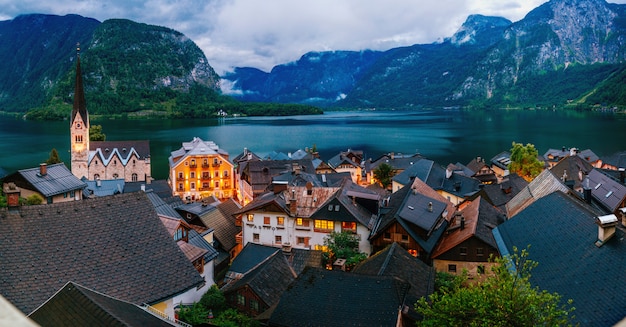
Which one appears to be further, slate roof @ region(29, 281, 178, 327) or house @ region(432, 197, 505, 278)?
house @ region(432, 197, 505, 278)

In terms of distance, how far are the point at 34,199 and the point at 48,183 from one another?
409 centimetres

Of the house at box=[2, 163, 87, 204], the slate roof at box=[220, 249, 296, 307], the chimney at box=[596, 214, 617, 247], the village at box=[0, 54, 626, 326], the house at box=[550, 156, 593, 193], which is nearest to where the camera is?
the village at box=[0, 54, 626, 326]

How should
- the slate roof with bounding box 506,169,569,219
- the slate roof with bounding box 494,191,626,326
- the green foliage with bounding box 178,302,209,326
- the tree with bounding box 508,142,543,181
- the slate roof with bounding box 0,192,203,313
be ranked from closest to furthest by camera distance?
the slate roof with bounding box 0,192,203,313 < the slate roof with bounding box 494,191,626,326 < the green foliage with bounding box 178,302,209,326 < the slate roof with bounding box 506,169,569,219 < the tree with bounding box 508,142,543,181

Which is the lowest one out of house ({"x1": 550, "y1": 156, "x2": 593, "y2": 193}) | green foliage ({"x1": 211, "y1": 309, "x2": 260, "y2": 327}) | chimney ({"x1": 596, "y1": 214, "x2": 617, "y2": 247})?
green foliage ({"x1": 211, "y1": 309, "x2": 260, "y2": 327})

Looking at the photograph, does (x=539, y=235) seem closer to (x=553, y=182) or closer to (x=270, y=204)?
(x=553, y=182)

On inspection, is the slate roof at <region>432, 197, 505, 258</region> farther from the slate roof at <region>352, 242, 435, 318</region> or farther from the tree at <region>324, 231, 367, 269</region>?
the slate roof at <region>352, 242, 435, 318</region>

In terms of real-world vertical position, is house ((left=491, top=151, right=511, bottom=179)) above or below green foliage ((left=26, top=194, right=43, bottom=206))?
below

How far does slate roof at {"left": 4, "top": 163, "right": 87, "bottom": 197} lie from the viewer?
40.0 meters

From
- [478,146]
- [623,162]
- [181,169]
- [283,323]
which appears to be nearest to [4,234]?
[283,323]

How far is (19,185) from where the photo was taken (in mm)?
39969

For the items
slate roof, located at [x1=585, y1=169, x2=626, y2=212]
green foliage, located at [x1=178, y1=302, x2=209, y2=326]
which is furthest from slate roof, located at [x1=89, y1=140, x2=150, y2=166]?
slate roof, located at [x1=585, y1=169, x2=626, y2=212]

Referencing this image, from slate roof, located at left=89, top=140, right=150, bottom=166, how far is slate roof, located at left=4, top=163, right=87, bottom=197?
36.5 m

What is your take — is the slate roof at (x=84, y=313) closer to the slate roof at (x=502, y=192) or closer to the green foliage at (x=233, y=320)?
the green foliage at (x=233, y=320)

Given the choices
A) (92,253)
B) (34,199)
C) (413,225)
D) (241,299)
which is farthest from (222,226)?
(92,253)
